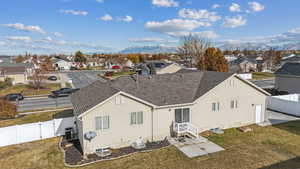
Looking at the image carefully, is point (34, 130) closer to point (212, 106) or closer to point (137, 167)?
point (137, 167)

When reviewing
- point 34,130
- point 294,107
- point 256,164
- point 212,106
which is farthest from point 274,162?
point 34,130

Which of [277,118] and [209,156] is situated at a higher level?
[277,118]

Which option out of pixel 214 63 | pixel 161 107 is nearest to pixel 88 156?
pixel 161 107

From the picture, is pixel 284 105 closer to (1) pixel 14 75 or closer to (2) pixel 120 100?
(2) pixel 120 100

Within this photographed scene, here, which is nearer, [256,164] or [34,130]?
[256,164]

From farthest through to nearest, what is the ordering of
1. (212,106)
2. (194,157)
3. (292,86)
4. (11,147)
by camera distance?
1. (292,86)
2. (212,106)
3. (11,147)
4. (194,157)

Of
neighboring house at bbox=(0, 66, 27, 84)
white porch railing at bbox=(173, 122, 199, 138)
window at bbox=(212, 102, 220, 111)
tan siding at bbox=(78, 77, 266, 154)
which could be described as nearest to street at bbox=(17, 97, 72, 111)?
tan siding at bbox=(78, 77, 266, 154)
